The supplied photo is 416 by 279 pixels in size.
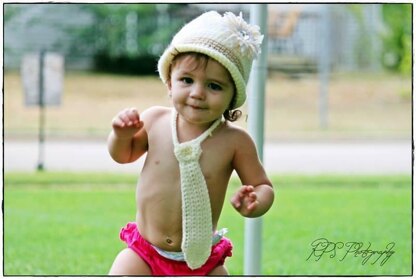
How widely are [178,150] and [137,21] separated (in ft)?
59.3

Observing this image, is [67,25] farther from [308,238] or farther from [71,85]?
[308,238]

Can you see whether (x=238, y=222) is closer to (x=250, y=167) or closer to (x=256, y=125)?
(x=256, y=125)

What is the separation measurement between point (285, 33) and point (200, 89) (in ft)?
58.4

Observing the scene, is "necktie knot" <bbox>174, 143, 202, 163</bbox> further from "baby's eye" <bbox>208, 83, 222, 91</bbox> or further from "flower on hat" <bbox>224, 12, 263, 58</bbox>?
"flower on hat" <bbox>224, 12, 263, 58</bbox>

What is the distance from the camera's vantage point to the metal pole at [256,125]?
11.1 ft

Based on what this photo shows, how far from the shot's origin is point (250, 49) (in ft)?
9.25

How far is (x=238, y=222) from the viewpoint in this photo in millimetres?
6234

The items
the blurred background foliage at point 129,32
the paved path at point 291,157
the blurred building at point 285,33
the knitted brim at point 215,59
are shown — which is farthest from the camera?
the blurred background foliage at point 129,32

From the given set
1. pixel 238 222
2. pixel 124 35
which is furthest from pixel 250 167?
pixel 124 35

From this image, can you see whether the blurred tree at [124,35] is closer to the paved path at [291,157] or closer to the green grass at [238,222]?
the paved path at [291,157]
